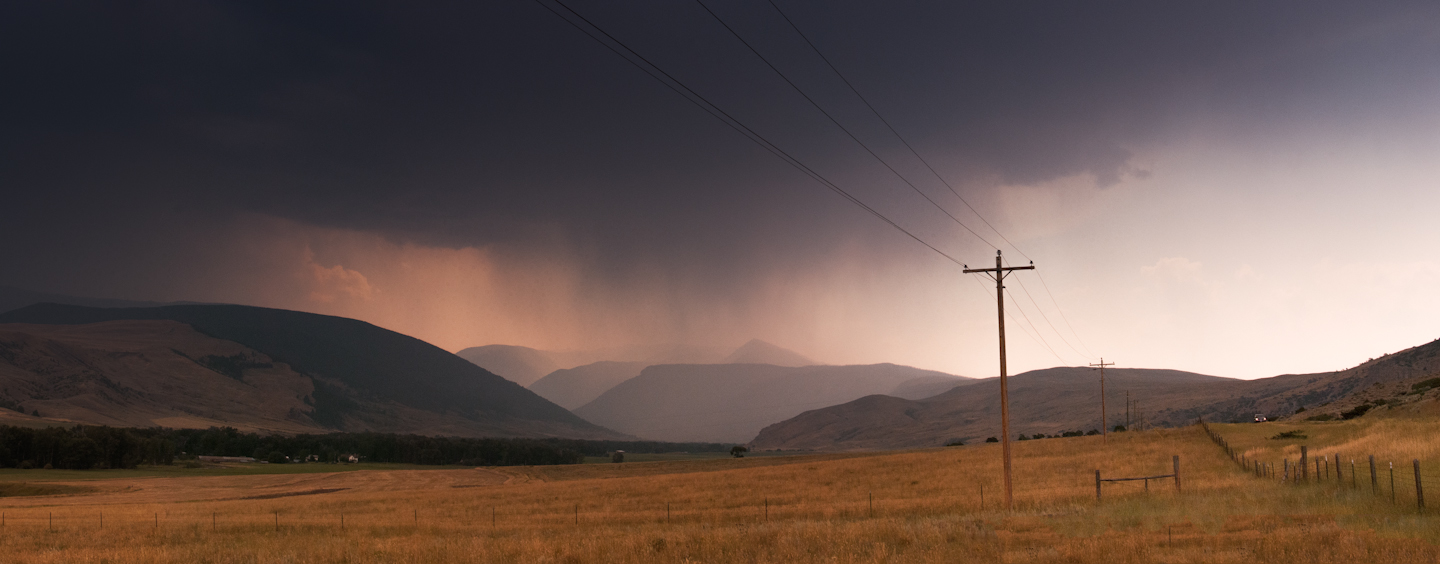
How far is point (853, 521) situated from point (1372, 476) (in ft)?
60.6

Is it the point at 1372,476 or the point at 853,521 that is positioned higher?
the point at 1372,476

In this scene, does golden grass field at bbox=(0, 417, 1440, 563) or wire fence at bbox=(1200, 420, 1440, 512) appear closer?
golden grass field at bbox=(0, 417, 1440, 563)

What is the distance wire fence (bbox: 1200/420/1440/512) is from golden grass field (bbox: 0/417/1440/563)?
0.68 m

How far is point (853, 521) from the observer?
32.8 m

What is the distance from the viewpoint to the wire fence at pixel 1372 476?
86.4 feet

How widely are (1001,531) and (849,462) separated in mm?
59531

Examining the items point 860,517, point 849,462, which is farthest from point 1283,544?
point 849,462

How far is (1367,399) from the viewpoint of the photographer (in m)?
116

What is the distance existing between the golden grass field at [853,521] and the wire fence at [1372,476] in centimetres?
68

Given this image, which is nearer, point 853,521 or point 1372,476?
point 1372,476

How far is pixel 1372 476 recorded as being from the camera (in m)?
28.2

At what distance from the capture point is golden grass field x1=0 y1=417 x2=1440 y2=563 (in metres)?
20.8

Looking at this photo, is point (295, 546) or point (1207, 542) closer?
point (1207, 542)

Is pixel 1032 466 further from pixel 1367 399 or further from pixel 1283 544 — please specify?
pixel 1367 399
